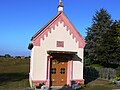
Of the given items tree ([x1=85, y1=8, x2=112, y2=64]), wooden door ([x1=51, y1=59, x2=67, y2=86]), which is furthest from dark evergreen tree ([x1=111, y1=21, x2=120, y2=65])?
wooden door ([x1=51, y1=59, x2=67, y2=86])

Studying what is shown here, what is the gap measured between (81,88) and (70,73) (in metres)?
1.97

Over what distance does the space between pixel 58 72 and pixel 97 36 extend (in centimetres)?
1877

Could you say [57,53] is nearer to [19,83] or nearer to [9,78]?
[19,83]

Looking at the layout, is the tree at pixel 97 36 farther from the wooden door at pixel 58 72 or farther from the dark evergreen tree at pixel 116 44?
the wooden door at pixel 58 72

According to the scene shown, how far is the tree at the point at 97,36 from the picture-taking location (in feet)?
132

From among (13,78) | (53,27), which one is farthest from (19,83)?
(53,27)

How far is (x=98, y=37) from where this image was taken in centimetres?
4288

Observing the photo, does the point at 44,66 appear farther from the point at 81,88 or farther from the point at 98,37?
the point at 98,37

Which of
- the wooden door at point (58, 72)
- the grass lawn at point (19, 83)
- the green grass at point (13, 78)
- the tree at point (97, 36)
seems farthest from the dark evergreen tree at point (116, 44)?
the wooden door at point (58, 72)

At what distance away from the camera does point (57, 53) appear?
2520cm

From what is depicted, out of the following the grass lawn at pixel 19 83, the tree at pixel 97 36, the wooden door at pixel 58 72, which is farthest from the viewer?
the tree at pixel 97 36

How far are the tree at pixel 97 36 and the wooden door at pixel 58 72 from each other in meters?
14.7

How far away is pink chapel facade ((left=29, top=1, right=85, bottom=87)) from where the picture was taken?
82.1 ft

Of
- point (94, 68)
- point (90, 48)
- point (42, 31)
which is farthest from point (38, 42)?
point (90, 48)
